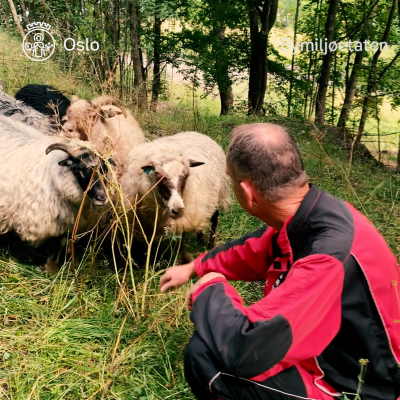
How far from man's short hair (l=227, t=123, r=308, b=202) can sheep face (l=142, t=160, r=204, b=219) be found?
178cm

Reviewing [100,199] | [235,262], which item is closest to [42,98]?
[100,199]

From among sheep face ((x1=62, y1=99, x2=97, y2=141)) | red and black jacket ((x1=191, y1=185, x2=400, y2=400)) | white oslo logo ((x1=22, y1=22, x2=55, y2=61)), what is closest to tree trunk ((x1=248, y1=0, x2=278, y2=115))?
white oslo logo ((x1=22, y1=22, x2=55, y2=61))

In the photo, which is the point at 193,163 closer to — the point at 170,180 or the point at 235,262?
the point at 170,180

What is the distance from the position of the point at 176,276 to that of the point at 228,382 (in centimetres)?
64

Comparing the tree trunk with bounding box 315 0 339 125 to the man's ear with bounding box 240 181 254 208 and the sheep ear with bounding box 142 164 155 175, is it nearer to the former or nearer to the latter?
the sheep ear with bounding box 142 164 155 175

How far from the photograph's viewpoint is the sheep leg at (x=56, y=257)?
12.2 ft

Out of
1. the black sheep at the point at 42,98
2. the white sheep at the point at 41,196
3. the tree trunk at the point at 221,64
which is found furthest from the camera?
the tree trunk at the point at 221,64

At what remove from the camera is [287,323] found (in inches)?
56.9

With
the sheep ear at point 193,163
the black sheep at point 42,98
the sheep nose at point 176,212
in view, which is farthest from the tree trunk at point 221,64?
the sheep nose at point 176,212

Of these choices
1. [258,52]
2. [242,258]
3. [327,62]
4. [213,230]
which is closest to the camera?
[242,258]

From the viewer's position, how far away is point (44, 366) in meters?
2.51

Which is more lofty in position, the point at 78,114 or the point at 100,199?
the point at 78,114

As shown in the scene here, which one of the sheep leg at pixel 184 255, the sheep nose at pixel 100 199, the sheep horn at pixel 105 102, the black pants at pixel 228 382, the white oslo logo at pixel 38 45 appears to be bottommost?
the sheep leg at pixel 184 255

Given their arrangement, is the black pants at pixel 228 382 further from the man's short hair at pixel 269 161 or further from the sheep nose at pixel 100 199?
the sheep nose at pixel 100 199
